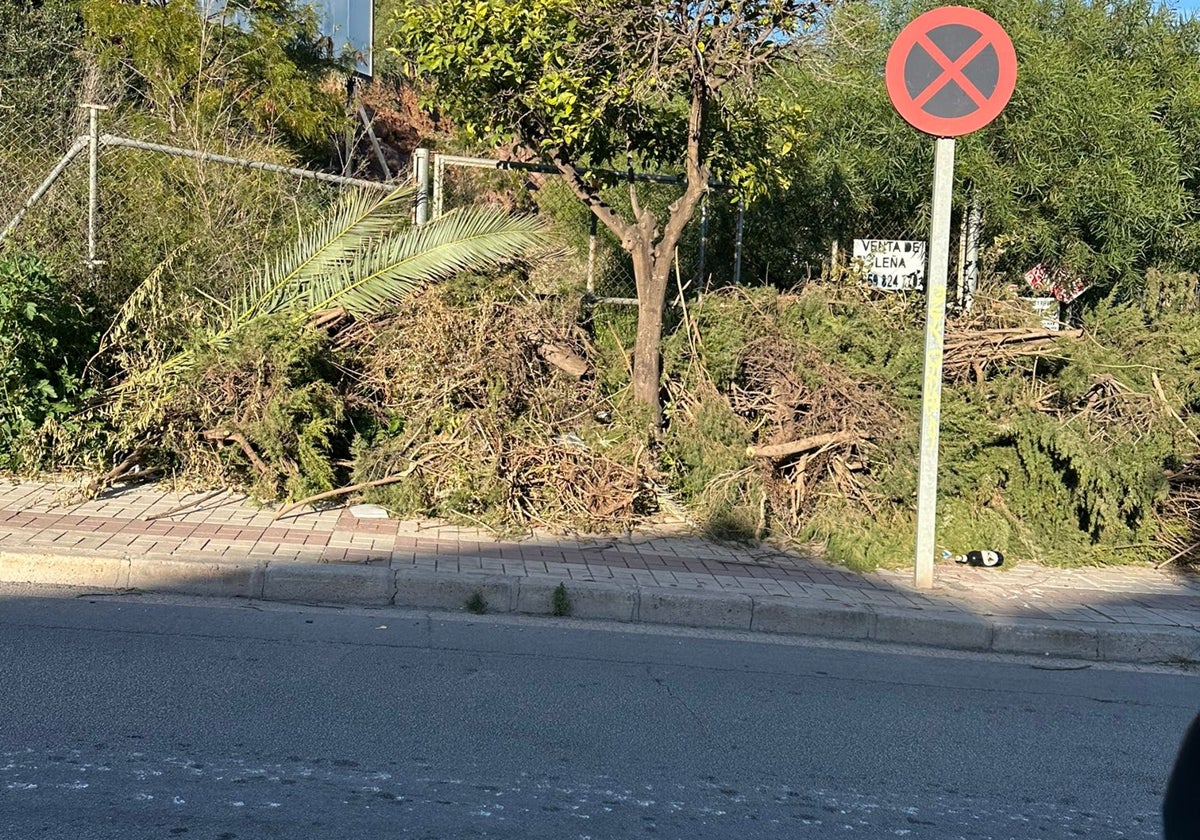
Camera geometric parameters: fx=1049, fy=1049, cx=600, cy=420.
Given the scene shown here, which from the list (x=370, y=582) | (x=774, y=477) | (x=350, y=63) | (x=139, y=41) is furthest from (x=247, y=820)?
(x=350, y=63)

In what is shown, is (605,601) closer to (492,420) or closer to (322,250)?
(492,420)

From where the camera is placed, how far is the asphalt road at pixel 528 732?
3.71 meters

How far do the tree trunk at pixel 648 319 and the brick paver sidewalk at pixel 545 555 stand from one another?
1.25 metres

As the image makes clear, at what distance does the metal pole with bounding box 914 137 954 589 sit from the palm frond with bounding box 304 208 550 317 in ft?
11.7

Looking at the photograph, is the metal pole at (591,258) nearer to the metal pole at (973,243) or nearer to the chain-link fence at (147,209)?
the chain-link fence at (147,209)

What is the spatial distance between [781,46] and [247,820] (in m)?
6.50

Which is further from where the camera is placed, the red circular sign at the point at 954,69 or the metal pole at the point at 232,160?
the metal pole at the point at 232,160

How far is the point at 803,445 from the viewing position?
25.6 ft

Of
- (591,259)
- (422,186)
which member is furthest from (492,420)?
(422,186)

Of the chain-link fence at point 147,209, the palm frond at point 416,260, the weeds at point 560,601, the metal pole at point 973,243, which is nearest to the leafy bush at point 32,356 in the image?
the chain-link fence at point 147,209

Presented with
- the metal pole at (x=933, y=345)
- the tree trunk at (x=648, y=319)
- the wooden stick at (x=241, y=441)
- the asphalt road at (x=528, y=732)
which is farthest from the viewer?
the tree trunk at (x=648, y=319)

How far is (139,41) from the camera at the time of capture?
1473 centimetres

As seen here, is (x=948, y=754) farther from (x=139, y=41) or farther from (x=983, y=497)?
(x=139, y=41)

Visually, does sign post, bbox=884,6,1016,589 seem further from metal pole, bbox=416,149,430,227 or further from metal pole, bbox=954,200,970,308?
metal pole, bbox=416,149,430,227
